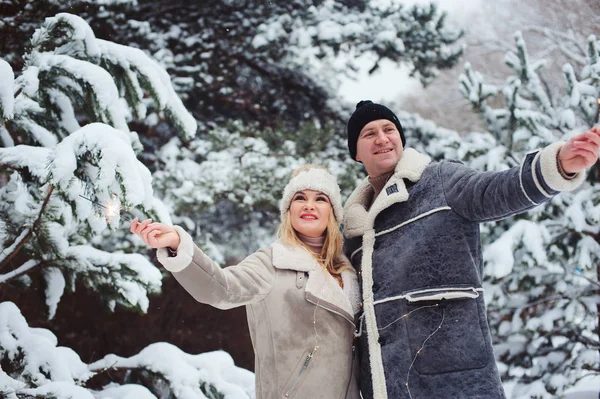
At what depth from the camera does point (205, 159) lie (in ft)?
16.0

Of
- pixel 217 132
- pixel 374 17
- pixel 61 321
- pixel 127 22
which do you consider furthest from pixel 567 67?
pixel 61 321

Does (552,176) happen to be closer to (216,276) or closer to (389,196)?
(389,196)

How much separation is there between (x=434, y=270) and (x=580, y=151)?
0.61m

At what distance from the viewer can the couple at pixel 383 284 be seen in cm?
152

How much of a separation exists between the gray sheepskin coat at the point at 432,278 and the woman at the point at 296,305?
100 millimetres

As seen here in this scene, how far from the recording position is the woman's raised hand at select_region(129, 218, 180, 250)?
1.34m

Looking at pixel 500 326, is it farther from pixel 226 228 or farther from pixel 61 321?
pixel 61 321

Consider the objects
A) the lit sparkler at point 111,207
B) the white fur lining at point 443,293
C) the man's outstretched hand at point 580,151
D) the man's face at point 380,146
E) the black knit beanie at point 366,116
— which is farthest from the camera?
the black knit beanie at point 366,116

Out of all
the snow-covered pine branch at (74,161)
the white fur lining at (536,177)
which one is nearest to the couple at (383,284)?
the white fur lining at (536,177)

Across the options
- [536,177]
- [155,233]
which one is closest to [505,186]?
[536,177]

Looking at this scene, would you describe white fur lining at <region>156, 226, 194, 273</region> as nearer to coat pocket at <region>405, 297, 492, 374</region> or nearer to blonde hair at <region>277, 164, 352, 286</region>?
blonde hair at <region>277, 164, 352, 286</region>

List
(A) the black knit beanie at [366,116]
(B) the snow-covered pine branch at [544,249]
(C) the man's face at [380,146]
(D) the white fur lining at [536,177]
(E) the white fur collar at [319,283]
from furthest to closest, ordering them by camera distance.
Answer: (B) the snow-covered pine branch at [544,249] < (A) the black knit beanie at [366,116] < (C) the man's face at [380,146] < (E) the white fur collar at [319,283] < (D) the white fur lining at [536,177]

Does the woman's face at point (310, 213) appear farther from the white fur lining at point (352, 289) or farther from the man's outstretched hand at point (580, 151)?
the man's outstretched hand at point (580, 151)

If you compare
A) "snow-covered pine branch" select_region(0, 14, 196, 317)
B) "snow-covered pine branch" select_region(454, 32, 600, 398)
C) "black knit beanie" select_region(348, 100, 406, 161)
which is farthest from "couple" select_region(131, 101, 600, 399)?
"snow-covered pine branch" select_region(454, 32, 600, 398)
